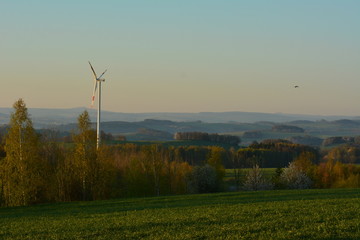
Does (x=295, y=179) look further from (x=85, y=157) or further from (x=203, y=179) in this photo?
(x=85, y=157)

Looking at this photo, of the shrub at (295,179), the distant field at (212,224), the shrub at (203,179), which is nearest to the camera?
the distant field at (212,224)

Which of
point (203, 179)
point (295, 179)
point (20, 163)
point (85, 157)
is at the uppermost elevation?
point (85, 157)

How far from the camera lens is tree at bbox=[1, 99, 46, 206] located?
187 ft

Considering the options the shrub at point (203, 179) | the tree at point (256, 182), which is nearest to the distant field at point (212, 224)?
the tree at point (256, 182)

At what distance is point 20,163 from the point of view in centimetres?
5716

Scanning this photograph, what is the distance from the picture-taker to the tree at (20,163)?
56928 mm

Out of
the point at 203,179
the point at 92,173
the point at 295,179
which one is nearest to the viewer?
the point at 92,173

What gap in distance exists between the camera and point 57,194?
6247 cm

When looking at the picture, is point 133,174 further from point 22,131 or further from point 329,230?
point 329,230

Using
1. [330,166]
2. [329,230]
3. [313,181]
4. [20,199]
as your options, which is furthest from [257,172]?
[329,230]

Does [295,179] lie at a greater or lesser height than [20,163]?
lesser

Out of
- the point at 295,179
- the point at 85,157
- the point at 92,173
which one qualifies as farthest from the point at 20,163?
the point at 295,179

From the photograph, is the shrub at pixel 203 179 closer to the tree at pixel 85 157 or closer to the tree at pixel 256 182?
the tree at pixel 256 182

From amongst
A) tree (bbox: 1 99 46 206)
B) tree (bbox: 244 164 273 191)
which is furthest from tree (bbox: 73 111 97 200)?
tree (bbox: 244 164 273 191)
